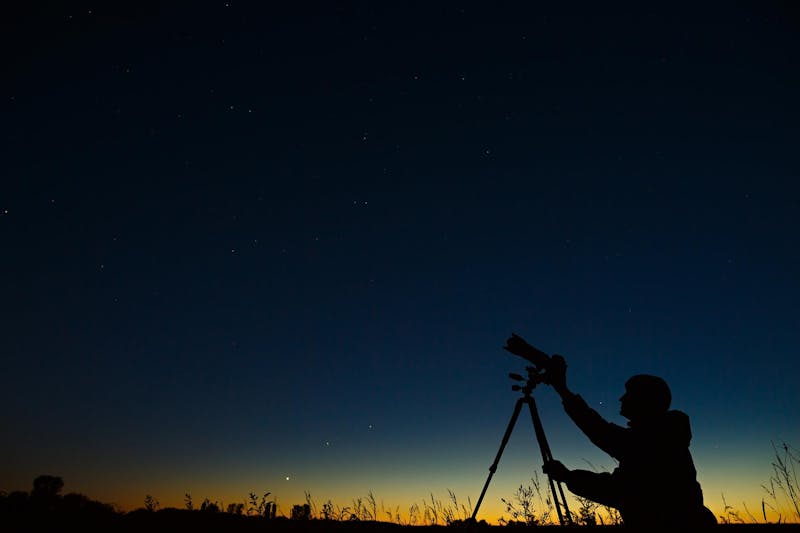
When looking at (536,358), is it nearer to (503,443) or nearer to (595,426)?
(595,426)

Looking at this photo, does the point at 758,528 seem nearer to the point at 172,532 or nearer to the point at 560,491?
the point at 560,491

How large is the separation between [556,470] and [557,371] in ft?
2.66

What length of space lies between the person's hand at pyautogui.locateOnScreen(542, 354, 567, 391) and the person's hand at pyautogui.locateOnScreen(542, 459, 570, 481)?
630 mm

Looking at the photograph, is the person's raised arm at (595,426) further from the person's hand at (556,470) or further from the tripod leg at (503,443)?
the tripod leg at (503,443)

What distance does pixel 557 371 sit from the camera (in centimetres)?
384

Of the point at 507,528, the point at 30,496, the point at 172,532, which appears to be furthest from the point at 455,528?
the point at 30,496

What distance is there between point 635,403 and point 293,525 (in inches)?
215

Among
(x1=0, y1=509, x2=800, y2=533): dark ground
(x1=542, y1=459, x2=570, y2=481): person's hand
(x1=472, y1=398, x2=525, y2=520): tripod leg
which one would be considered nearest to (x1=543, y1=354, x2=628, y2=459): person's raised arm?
(x1=542, y1=459, x2=570, y2=481): person's hand

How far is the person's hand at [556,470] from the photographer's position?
3.31 m

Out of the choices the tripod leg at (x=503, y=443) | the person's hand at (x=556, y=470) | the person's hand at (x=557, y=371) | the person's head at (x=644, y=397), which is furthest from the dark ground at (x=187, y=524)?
the person's head at (x=644, y=397)

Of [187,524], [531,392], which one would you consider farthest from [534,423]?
[187,524]

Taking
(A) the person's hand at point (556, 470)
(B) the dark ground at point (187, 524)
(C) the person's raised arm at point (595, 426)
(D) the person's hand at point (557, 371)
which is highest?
(D) the person's hand at point (557, 371)

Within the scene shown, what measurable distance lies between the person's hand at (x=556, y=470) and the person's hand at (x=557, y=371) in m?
0.63

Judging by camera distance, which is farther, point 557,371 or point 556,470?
point 557,371
